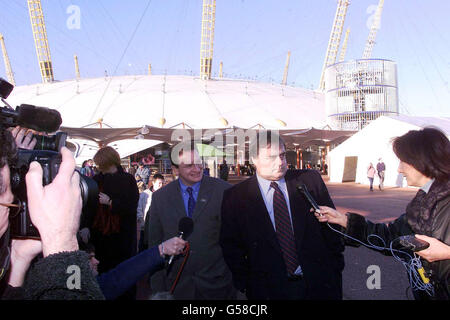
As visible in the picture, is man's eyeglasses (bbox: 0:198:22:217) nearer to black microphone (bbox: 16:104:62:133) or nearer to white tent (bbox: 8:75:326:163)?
black microphone (bbox: 16:104:62:133)

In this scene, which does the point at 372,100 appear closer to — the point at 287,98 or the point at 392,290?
the point at 287,98

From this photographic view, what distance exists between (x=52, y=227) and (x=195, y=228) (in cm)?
187

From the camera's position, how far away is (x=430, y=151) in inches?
83.4

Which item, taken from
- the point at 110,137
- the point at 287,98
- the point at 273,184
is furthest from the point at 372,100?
the point at 273,184

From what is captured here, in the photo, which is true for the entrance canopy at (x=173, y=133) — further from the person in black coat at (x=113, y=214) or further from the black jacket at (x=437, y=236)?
the black jacket at (x=437, y=236)

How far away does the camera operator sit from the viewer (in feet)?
3.51

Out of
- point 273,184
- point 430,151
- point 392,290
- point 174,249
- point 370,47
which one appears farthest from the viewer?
point 370,47

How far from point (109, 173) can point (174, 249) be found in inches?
90.4

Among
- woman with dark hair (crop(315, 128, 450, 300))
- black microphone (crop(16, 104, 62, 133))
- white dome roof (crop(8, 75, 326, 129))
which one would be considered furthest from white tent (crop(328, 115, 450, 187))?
black microphone (crop(16, 104, 62, 133))

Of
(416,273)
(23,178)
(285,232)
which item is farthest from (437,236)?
(23,178)

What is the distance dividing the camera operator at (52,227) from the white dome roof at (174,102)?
38351 mm

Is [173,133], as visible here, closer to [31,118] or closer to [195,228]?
[195,228]

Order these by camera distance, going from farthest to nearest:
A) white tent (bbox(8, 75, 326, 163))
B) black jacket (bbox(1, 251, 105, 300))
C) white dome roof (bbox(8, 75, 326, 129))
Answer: white dome roof (bbox(8, 75, 326, 129)), white tent (bbox(8, 75, 326, 163)), black jacket (bbox(1, 251, 105, 300))

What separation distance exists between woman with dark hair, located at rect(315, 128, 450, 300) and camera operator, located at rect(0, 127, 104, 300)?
162 cm
